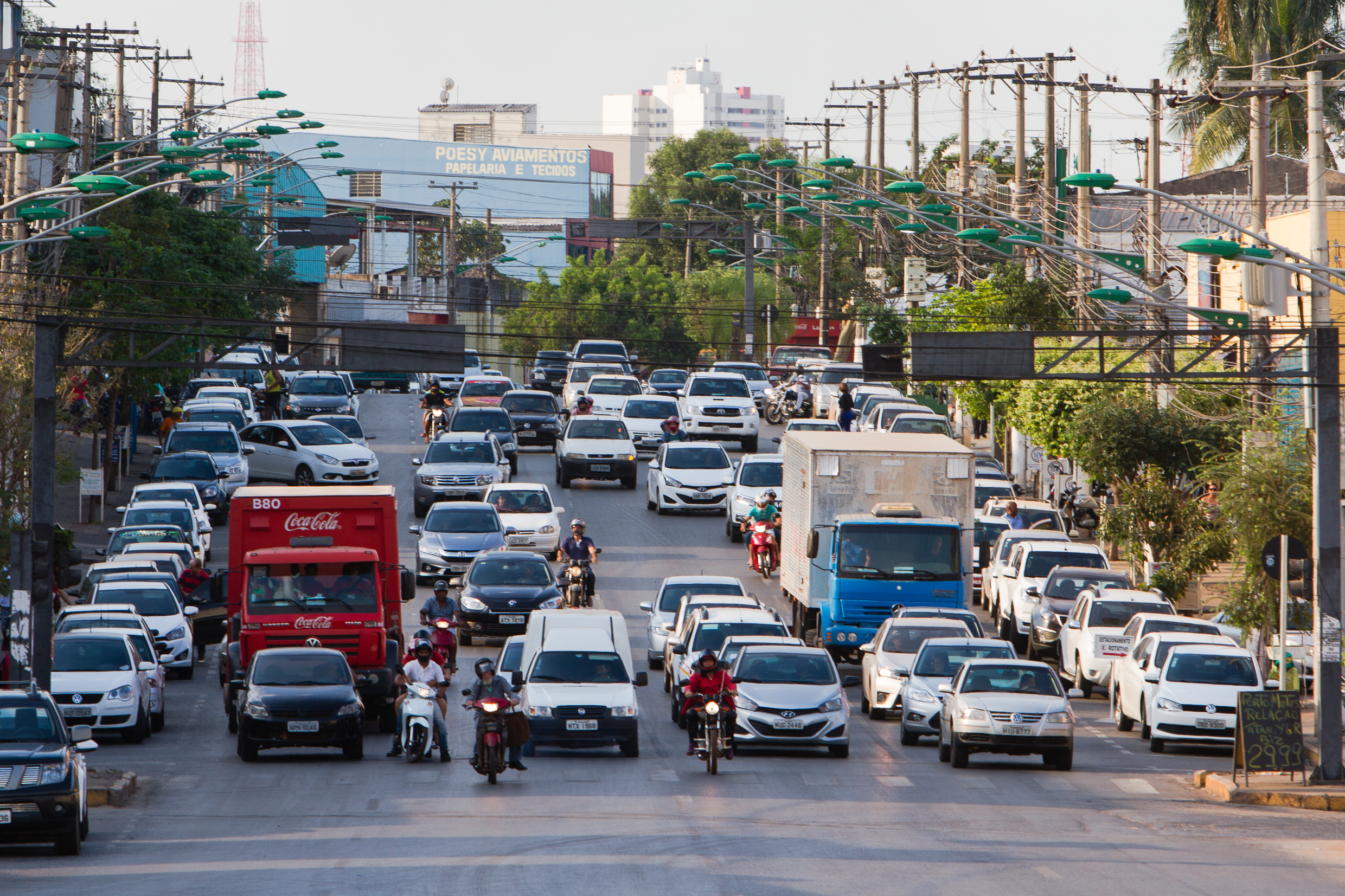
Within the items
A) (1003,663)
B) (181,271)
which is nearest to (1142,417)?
(1003,663)

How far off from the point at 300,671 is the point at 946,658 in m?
8.76

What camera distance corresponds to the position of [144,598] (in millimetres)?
29750

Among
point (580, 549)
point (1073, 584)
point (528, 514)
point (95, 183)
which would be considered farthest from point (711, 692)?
point (528, 514)

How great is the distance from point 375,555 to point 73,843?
8740 millimetres

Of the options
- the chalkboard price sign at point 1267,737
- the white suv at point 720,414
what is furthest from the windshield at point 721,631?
the white suv at point 720,414

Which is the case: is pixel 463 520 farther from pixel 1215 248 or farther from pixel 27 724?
pixel 1215 248

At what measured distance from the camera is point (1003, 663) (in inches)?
930

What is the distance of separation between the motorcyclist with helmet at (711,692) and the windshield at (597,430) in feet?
82.5

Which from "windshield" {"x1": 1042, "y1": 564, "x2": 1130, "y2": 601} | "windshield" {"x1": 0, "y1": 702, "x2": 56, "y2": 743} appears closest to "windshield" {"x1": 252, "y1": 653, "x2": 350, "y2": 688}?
"windshield" {"x1": 0, "y1": 702, "x2": 56, "y2": 743}

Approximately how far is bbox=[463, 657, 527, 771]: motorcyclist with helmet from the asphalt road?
325mm

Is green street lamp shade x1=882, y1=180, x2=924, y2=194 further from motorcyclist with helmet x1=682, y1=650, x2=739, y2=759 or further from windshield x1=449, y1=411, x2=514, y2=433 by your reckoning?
windshield x1=449, y1=411, x2=514, y2=433

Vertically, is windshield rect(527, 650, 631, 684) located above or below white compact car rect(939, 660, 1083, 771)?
above

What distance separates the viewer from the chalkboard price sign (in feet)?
71.2

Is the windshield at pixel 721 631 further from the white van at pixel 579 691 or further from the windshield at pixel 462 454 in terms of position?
the windshield at pixel 462 454
